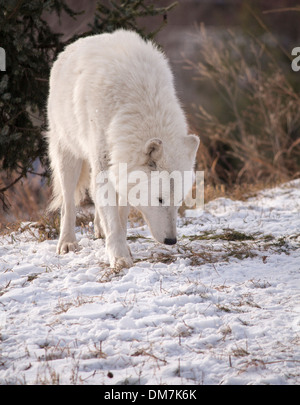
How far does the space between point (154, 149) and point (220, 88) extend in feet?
37.1

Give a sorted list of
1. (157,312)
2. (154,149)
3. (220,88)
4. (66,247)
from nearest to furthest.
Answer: (157,312)
(154,149)
(66,247)
(220,88)

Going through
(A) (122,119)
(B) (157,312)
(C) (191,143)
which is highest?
(A) (122,119)

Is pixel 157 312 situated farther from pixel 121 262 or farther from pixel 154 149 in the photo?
pixel 154 149

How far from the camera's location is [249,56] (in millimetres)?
13875

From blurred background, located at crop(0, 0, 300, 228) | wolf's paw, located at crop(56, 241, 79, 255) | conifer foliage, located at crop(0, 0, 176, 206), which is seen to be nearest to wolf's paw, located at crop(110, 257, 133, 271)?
wolf's paw, located at crop(56, 241, 79, 255)

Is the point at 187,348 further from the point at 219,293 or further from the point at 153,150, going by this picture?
the point at 153,150

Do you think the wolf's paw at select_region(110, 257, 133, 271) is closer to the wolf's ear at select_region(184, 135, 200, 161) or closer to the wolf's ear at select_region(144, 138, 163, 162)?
the wolf's ear at select_region(144, 138, 163, 162)

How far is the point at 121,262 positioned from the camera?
12.3 ft

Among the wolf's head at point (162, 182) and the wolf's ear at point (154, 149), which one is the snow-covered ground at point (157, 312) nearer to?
the wolf's head at point (162, 182)

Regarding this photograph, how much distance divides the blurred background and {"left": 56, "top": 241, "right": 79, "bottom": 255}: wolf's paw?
4.37 feet

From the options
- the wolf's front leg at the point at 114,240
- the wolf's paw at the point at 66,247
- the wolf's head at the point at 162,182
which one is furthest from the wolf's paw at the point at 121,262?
the wolf's paw at the point at 66,247

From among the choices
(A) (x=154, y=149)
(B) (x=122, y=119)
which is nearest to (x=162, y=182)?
(A) (x=154, y=149)

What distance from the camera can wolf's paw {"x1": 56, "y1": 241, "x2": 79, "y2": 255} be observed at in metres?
4.44
